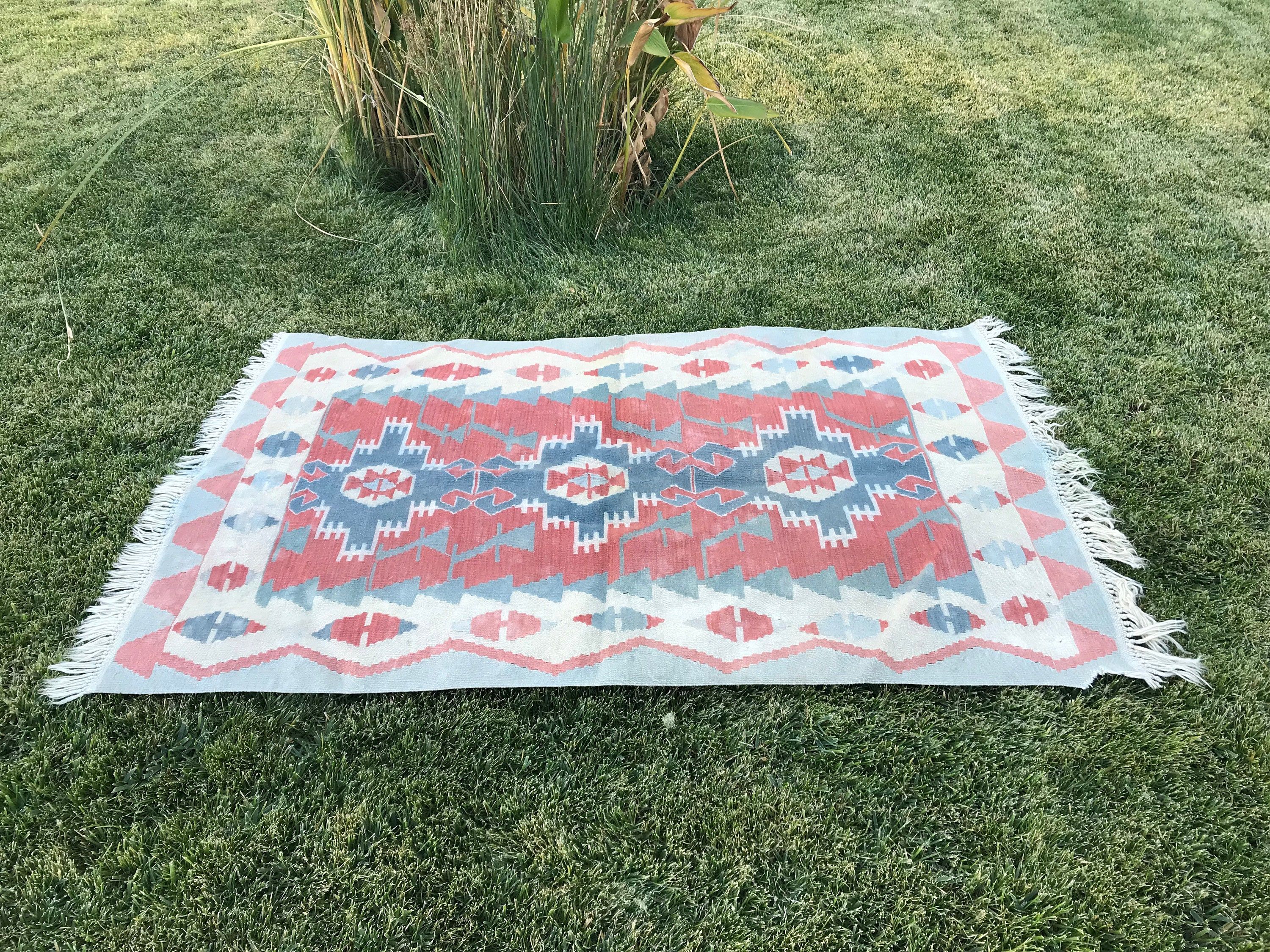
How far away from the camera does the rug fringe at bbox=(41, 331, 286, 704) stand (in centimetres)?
125

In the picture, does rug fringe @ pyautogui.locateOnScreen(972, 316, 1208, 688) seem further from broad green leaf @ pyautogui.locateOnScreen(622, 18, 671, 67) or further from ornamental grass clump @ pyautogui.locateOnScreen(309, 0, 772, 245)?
broad green leaf @ pyautogui.locateOnScreen(622, 18, 671, 67)

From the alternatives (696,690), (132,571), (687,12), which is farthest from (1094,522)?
(132,571)

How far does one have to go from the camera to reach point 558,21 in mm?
1851

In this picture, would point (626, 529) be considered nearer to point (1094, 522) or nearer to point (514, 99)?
point (1094, 522)

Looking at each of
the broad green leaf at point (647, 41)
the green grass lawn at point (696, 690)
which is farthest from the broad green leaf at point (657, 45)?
the green grass lawn at point (696, 690)

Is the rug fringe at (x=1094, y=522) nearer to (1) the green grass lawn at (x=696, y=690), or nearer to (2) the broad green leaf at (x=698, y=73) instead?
(1) the green grass lawn at (x=696, y=690)

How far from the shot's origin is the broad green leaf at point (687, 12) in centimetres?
178

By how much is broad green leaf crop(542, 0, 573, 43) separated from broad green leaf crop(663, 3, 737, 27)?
0.73ft

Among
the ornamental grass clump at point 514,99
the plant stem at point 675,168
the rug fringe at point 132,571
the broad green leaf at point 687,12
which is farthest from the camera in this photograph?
the plant stem at point 675,168

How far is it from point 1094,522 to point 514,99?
1600 millimetres

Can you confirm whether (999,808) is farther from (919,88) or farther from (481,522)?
(919,88)

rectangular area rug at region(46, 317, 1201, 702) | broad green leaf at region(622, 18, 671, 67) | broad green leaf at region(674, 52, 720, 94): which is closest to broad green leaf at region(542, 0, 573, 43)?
broad green leaf at region(622, 18, 671, 67)

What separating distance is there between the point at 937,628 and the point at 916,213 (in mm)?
1468

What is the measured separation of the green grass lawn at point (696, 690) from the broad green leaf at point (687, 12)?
57 centimetres
